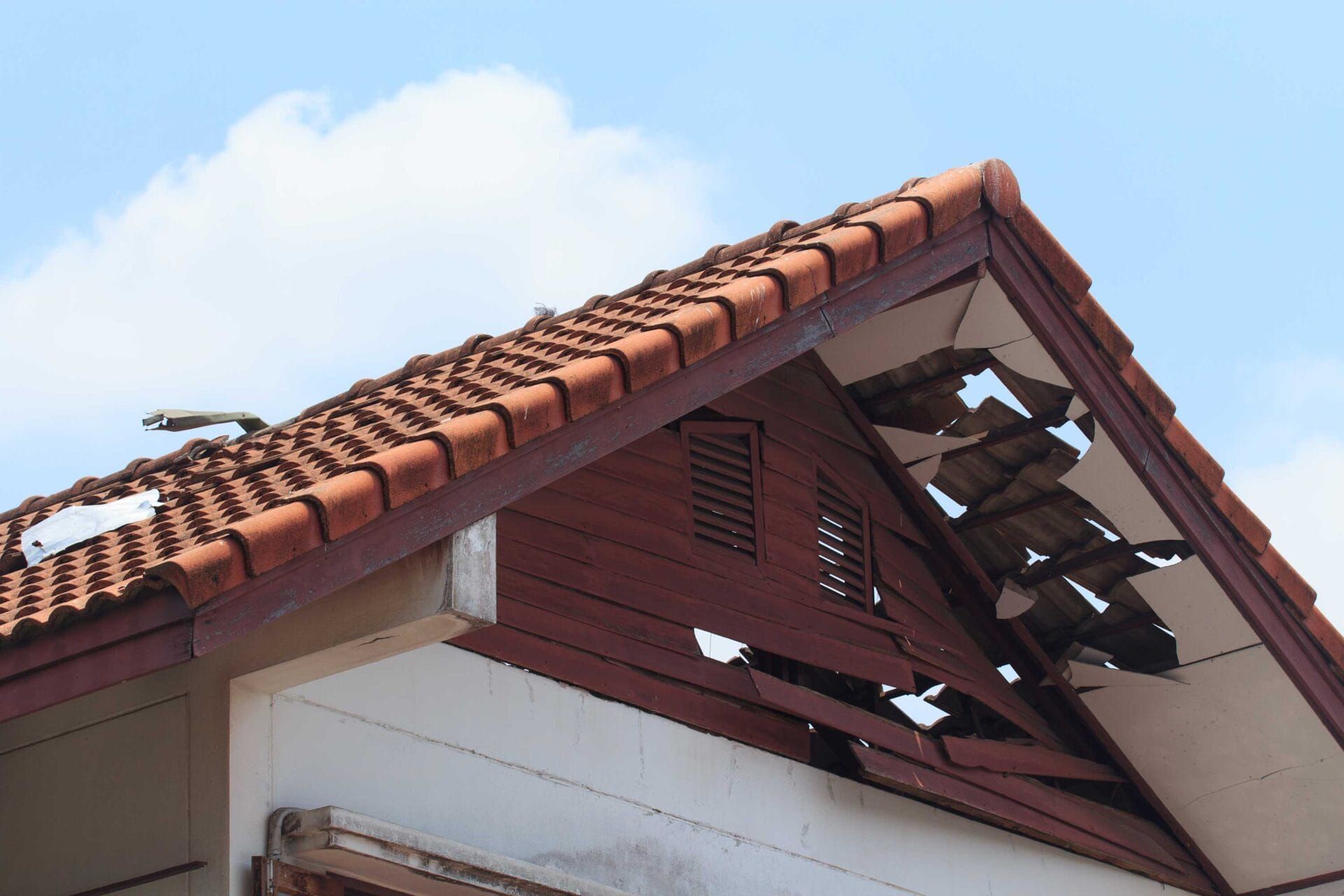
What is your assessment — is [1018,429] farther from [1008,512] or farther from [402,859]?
[402,859]

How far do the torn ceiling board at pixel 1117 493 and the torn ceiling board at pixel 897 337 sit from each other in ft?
2.73

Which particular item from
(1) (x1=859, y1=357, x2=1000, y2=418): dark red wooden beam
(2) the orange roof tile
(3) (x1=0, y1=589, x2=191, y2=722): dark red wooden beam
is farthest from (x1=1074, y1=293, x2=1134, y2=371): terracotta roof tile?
(3) (x1=0, y1=589, x2=191, y2=722): dark red wooden beam

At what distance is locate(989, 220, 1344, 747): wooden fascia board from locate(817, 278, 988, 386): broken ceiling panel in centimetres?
24

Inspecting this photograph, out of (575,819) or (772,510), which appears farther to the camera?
(772,510)

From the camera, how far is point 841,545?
754 cm

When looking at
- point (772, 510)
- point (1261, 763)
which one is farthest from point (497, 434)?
point (1261, 763)

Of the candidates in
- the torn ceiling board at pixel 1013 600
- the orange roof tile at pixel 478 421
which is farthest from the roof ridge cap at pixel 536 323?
the torn ceiling board at pixel 1013 600

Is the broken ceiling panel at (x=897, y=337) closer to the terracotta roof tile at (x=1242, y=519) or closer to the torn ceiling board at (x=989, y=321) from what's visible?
the torn ceiling board at (x=989, y=321)

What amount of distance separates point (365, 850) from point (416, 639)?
66 centimetres

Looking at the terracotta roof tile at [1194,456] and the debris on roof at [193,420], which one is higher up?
the debris on roof at [193,420]

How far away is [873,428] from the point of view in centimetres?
784

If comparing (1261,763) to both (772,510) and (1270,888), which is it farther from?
(772,510)

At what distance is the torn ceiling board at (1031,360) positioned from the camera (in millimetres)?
6945

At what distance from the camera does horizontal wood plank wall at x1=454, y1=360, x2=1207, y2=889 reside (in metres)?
6.06
